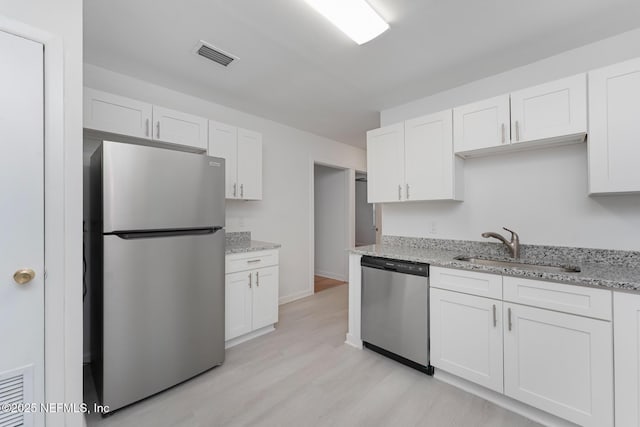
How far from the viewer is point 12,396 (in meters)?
1.14

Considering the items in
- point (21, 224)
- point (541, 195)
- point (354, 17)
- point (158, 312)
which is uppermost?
point (354, 17)

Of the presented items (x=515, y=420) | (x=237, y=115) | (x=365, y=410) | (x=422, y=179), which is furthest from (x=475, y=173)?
(x=237, y=115)

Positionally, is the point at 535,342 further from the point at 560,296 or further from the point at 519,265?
the point at 519,265

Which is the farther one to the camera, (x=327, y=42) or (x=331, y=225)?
(x=331, y=225)

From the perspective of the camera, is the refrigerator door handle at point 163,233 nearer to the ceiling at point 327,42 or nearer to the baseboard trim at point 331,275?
the ceiling at point 327,42

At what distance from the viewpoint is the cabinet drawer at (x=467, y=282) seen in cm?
172

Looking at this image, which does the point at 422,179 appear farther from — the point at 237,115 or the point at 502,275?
the point at 237,115

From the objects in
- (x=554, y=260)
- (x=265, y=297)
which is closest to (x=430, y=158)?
(x=554, y=260)

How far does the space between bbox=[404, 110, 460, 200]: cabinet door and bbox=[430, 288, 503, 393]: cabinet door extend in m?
0.91

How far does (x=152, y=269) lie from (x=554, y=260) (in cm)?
294

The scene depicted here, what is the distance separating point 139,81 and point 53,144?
1565mm

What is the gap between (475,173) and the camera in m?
2.44

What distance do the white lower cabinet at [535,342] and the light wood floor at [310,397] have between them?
228 mm

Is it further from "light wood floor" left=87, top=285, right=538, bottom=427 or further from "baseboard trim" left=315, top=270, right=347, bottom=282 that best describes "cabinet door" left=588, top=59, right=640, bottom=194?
"baseboard trim" left=315, top=270, right=347, bottom=282
